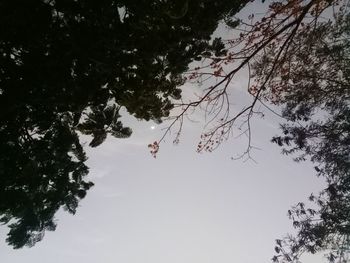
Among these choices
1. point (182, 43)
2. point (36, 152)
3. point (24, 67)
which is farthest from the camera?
point (36, 152)

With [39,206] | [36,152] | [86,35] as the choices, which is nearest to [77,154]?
[36,152]

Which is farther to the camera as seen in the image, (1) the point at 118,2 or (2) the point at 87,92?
(2) the point at 87,92

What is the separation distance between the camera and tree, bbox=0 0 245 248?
525 cm

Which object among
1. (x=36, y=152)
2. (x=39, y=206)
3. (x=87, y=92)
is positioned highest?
(x=87, y=92)

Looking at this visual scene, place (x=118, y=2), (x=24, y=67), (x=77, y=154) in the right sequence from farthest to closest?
1. (x=77, y=154)
2. (x=24, y=67)
3. (x=118, y=2)

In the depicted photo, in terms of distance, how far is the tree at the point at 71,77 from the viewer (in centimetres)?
525

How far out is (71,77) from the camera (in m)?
5.71

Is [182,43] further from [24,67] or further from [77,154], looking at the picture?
[77,154]

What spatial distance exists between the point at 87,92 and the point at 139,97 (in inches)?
38.4

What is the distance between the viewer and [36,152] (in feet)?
21.4

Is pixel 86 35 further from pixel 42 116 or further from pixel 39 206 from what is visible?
pixel 39 206

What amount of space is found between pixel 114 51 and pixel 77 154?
2.72m

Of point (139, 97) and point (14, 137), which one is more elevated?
point (139, 97)

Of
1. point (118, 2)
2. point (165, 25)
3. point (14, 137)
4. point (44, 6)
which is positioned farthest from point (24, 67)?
point (165, 25)
